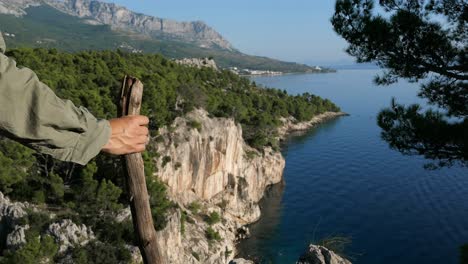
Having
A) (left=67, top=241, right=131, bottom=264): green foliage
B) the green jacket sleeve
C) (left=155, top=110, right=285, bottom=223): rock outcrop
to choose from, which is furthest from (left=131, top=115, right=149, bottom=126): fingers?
(left=155, top=110, right=285, bottom=223): rock outcrop

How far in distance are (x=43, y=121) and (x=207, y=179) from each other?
3533 centimetres

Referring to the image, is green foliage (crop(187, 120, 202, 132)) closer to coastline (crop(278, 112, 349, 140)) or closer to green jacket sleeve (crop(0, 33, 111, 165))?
green jacket sleeve (crop(0, 33, 111, 165))

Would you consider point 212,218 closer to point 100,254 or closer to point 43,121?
point 100,254

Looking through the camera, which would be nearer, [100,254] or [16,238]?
[16,238]

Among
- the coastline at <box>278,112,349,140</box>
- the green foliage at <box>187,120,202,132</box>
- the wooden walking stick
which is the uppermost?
the wooden walking stick

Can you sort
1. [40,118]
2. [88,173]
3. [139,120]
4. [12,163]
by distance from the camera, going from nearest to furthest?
[40,118] → [139,120] → [12,163] → [88,173]

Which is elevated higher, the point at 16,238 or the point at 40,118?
the point at 40,118

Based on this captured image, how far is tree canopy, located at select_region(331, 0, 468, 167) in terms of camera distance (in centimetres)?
909

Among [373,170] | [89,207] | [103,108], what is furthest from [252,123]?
[89,207]

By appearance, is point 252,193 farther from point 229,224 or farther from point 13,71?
point 13,71

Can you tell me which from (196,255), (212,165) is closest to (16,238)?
(196,255)

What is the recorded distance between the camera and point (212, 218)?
110 ft

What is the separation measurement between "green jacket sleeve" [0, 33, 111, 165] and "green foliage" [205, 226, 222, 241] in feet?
98.5

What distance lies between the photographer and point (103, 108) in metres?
27.7
